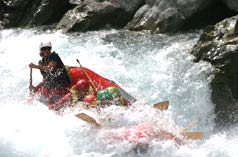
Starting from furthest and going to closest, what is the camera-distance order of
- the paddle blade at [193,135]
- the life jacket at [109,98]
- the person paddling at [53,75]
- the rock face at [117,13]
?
the rock face at [117,13] < the person paddling at [53,75] < the life jacket at [109,98] < the paddle blade at [193,135]

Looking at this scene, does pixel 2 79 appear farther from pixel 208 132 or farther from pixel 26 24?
pixel 208 132

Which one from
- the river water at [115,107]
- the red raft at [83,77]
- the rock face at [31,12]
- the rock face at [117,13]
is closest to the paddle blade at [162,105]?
the river water at [115,107]

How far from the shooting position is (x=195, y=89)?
404 inches

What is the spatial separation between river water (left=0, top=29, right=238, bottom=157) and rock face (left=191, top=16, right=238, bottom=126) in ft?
0.66

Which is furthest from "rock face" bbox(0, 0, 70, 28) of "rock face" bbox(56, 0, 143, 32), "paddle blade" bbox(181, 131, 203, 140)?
"paddle blade" bbox(181, 131, 203, 140)

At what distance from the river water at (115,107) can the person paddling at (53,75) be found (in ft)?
1.07

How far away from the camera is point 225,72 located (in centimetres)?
959

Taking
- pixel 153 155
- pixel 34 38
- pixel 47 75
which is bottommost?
pixel 153 155

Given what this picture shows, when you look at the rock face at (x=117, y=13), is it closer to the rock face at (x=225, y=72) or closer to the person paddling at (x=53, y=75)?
the rock face at (x=225, y=72)

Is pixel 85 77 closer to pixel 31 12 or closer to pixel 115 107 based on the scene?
pixel 115 107

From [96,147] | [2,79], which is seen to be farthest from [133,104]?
[2,79]

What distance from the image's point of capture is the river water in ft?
26.6

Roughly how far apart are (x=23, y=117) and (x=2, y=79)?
148 inches

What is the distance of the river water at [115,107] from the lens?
810 cm
